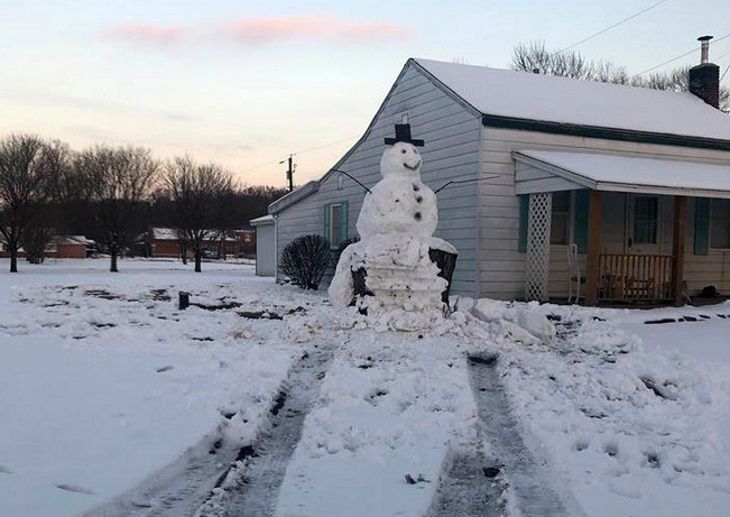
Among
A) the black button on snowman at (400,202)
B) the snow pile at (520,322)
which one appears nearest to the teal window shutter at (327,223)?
the black button on snowman at (400,202)

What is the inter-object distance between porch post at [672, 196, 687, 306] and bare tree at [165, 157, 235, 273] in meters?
24.0

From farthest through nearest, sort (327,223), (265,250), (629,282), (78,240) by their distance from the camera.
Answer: (78,240)
(265,250)
(327,223)
(629,282)

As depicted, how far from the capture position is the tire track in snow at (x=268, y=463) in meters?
3.58

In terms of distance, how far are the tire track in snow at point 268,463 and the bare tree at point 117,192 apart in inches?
1094

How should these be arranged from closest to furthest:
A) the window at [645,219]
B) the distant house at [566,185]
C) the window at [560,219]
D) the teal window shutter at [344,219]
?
1. the distant house at [566,185]
2. the window at [560,219]
3. the window at [645,219]
4. the teal window shutter at [344,219]

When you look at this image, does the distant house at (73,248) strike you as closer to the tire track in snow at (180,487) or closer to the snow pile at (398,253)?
the snow pile at (398,253)

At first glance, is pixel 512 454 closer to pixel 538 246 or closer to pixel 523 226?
pixel 538 246

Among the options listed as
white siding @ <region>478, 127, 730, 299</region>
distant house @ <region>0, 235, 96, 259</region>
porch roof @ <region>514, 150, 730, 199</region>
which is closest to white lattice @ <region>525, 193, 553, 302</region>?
white siding @ <region>478, 127, 730, 299</region>

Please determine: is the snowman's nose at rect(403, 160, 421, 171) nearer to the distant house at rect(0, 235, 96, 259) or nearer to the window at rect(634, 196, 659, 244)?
the window at rect(634, 196, 659, 244)

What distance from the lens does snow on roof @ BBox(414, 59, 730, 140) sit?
13.9 meters

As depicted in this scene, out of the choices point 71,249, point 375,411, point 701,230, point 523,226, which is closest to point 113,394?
point 375,411

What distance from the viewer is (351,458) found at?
172 inches

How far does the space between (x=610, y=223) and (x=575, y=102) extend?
3146 millimetres

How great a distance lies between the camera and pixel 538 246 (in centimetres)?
1282
